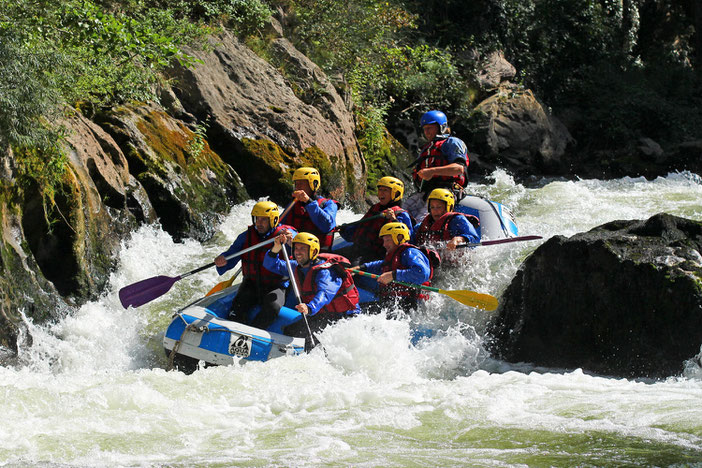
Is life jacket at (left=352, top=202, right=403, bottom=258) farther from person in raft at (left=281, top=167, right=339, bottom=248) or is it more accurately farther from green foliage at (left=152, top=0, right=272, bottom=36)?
green foliage at (left=152, top=0, right=272, bottom=36)

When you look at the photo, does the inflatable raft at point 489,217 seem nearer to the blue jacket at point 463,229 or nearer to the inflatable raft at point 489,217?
the inflatable raft at point 489,217

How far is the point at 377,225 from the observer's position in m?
8.27

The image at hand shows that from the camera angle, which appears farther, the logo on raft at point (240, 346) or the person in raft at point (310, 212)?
the person in raft at point (310, 212)

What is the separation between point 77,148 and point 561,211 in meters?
6.65

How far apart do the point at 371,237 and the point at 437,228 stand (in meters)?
0.67

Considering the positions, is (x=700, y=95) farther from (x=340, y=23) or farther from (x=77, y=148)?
(x=77, y=148)

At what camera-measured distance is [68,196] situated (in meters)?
7.66

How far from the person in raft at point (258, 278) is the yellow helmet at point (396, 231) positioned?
33.7 inches

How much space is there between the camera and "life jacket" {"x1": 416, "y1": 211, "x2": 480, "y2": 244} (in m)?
8.04

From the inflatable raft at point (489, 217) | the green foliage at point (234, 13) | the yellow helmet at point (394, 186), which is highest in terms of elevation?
the green foliage at point (234, 13)

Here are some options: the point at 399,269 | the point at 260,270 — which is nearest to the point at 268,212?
the point at 260,270

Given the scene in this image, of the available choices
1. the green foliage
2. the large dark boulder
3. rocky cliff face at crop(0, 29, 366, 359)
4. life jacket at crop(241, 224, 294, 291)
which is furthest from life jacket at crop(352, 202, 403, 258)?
the green foliage

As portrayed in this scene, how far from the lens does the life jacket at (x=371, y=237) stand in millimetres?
8211

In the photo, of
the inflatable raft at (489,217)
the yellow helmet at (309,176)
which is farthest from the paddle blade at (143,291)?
the inflatable raft at (489,217)
